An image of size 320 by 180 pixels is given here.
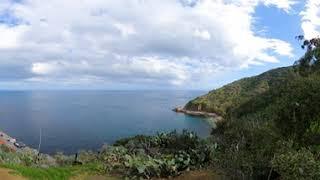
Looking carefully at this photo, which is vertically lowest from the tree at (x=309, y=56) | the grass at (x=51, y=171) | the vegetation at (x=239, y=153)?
the grass at (x=51, y=171)

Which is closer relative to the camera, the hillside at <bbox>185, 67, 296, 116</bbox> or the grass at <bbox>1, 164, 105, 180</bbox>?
the grass at <bbox>1, 164, 105, 180</bbox>

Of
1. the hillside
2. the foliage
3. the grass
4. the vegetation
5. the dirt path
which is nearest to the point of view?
the foliage

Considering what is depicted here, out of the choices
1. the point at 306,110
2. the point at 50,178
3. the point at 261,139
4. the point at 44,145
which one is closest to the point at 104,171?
the point at 50,178

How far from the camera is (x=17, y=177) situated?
14.0 m

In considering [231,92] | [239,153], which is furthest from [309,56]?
[231,92]

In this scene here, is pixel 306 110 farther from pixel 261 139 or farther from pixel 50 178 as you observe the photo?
pixel 50 178

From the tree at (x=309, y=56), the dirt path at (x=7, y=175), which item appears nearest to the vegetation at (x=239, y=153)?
the dirt path at (x=7, y=175)

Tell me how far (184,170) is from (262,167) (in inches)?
141

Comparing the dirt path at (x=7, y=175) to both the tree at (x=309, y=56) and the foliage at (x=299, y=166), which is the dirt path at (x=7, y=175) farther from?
the tree at (x=309, y=56)

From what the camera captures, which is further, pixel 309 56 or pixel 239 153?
pixel 309 56

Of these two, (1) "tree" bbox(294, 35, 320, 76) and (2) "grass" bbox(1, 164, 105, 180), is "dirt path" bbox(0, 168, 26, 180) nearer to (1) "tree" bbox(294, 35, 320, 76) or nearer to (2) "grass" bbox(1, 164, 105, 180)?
(2) "grass" bbox(1, 164, 105, 180)

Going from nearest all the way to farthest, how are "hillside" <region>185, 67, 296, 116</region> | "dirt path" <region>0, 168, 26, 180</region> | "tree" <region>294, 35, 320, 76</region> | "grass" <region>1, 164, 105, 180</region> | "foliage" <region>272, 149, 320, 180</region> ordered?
1. "foliage" <region>272, 149, 320, 180</region>
2. "dirt path" <region>0, 168, 26, 180</region>
3. "grass" <region>1, 164, 105, 180</region>
4. "tree" <region>294, 35, 320, 76</region>
5. "hillside" <region>185, 67, 296, 116</region>

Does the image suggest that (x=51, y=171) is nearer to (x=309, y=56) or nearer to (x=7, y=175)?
(x=7, y=175)

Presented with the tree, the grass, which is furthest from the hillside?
the grass
